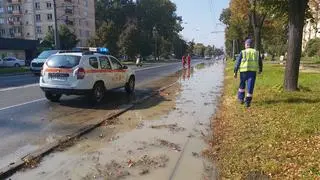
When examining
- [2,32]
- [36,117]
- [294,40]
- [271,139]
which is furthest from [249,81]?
[2,32]

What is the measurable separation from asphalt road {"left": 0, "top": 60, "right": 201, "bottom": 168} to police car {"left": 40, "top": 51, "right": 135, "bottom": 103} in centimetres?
46

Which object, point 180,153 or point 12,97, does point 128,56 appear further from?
point 180,153

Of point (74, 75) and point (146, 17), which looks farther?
point (146, 17)

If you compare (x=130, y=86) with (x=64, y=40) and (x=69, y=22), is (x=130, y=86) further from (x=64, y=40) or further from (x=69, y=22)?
(x=69, y=22)

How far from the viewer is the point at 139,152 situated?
285 inches

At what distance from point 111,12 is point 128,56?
27862 mm

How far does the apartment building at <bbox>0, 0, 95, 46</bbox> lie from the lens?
318 feet

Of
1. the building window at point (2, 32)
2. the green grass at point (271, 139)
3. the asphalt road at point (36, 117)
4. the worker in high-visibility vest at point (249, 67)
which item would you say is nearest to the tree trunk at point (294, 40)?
the green grass at point (271, 139)

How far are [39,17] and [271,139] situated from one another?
9678cm

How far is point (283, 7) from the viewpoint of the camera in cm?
1605

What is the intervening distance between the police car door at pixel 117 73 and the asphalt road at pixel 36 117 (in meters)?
0.55

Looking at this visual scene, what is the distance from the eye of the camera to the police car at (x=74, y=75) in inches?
504

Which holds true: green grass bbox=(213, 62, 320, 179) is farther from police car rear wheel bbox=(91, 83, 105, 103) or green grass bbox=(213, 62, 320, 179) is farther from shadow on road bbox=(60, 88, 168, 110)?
police car rear wheel bbox=(91, 83, 105, 103)

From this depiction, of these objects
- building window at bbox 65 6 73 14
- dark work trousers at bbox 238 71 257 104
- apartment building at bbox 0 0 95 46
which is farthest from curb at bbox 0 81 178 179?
building window at bbox 65 6 73 14
